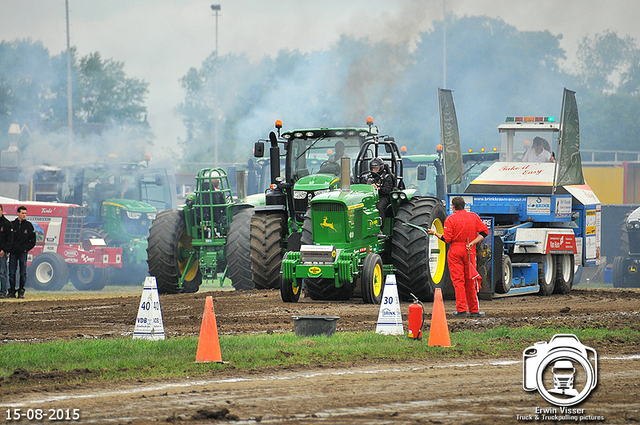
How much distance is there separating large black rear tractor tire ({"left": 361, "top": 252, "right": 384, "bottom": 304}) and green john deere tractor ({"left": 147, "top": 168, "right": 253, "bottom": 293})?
4.17 meters

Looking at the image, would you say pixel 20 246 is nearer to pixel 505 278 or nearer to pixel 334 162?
pixel 334 162

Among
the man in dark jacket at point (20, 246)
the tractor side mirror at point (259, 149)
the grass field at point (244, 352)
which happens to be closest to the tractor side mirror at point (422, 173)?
the tractor side mirror at point (259, 149)

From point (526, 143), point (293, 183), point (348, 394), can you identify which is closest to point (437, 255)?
point (293, 183)

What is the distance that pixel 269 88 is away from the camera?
46.7m

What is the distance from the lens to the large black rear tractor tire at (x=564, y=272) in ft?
58.4

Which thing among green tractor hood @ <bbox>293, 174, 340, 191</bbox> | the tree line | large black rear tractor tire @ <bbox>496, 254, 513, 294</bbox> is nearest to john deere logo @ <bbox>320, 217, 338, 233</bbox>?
green tractor hood @ <bbox>293, 174, 340, 191</bbox>

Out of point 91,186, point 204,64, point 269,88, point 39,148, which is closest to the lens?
point 91,186

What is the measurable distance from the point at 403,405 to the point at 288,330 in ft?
14.8

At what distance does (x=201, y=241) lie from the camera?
1872cm

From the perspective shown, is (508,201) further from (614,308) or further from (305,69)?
(305,69)

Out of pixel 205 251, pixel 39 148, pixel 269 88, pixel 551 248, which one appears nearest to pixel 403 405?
pixel 551 248

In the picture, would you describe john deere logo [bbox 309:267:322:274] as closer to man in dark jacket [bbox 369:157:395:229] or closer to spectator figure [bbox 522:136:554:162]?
man in dark jacket [bbox 369:157:395:229]

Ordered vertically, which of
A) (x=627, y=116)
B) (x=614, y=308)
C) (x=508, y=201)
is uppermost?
(x=627, y=116)

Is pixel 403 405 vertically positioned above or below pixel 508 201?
below
